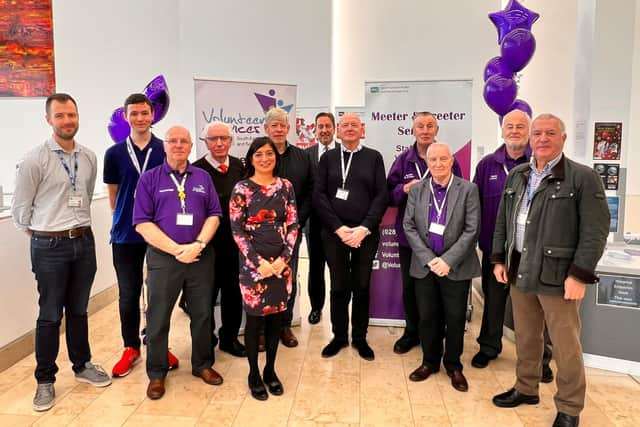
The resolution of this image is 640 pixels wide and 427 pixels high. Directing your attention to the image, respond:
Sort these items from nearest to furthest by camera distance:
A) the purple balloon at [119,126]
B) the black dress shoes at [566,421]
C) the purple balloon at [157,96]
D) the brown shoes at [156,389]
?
the black dress shoes at [566,421]
the brown shoes at [156,389]
the purple balloon at [157,96]
the purple balloon at [119,126]

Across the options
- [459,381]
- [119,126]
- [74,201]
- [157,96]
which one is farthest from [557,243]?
[119,126]

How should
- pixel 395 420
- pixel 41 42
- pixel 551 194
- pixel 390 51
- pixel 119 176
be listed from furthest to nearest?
pixel 390 51 < pixel 41 42 < pixel 119 176 < pixel 395 420 < pixel 551 194

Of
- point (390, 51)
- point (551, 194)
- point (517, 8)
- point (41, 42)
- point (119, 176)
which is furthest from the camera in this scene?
point (390, 51)

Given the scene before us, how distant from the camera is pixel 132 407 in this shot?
2.51m

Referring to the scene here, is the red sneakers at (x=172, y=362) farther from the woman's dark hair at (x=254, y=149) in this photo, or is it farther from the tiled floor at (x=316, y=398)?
the woman's dark hair at (x=254, y=149)

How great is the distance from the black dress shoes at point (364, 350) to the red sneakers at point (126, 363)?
1.53m

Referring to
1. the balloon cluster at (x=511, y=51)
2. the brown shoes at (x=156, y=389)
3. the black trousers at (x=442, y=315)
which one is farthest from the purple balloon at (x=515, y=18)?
the brown shoes at (x=156, y=389)

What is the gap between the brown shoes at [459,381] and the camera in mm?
2664

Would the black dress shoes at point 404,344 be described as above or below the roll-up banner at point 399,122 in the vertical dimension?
below

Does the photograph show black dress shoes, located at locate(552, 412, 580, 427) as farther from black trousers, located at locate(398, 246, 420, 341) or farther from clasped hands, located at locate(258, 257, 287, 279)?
clasped hands, located at locate(258, 257, 287, 279)

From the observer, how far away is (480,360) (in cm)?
302

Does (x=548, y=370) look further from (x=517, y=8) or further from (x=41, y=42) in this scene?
(x=41, y=42)

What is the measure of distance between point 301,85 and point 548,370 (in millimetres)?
4680

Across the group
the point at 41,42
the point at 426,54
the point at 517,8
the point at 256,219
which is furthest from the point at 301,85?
the point at 256,219
